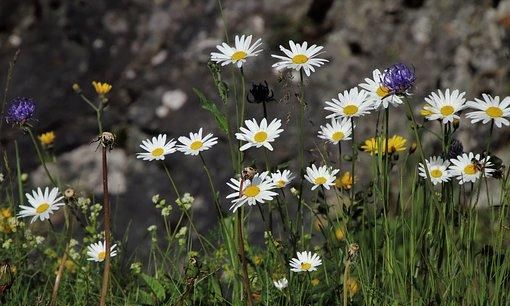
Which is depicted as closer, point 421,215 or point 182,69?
point 421,215

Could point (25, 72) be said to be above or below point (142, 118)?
above

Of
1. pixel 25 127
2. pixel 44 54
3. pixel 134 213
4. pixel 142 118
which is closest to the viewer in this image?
pixel 25 127

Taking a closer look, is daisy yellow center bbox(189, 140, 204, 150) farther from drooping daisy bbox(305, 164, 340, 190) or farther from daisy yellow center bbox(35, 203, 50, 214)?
daisy yellow center bbox(35, 203, 50, 214)

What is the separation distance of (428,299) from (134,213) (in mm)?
1568

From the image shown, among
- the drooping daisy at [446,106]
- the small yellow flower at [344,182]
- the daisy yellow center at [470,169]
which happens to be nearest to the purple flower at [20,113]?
the small yellow flower at [344,182]

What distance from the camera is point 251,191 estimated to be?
1.94 meters

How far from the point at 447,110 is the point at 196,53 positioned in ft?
6.48

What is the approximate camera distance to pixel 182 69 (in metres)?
3.86

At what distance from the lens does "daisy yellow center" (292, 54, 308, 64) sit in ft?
6.80

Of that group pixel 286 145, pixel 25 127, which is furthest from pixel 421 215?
pixel 286 145

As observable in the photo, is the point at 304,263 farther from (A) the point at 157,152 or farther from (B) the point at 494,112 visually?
(B) the point at 494,112

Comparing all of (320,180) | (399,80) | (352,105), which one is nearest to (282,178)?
(320,180)

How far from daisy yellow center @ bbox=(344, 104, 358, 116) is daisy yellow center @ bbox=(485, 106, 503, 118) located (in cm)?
30

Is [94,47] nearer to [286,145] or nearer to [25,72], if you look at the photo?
[25,72]
